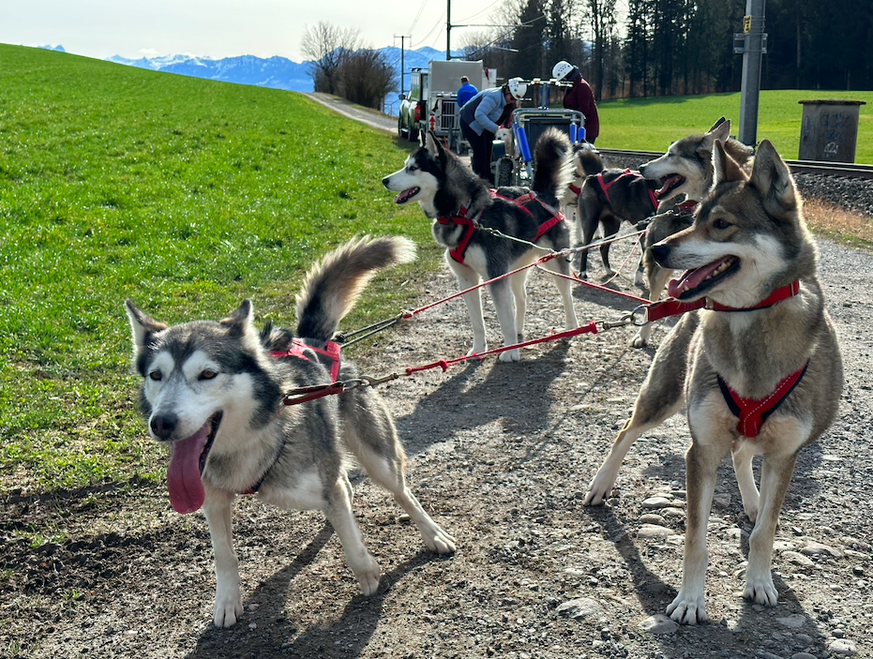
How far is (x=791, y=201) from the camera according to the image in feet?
8.59

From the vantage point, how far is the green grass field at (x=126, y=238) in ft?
14.9

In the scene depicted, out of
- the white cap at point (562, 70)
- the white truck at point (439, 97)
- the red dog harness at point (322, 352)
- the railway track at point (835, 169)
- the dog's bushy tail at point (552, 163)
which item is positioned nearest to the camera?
the red dog harness at point (322, 352)

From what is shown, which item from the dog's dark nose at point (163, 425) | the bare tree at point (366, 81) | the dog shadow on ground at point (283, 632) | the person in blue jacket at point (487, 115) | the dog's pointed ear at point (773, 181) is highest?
the bare tree at point (366, 81)

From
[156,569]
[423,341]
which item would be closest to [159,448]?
[156,569]

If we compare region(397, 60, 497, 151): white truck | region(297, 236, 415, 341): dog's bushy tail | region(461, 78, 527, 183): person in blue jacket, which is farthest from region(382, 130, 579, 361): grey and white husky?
region(397, 60, 497, 151): white truck

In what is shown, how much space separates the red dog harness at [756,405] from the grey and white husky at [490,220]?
3.39 metres

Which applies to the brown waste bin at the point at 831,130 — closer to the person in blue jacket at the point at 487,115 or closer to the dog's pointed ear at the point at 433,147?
the person in blue jacket at the point at 487,115

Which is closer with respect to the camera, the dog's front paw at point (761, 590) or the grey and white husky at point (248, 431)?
the grey and white husky at point (248, 431)

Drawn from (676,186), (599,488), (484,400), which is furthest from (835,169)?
(599,488)

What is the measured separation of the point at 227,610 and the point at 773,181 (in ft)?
8.51

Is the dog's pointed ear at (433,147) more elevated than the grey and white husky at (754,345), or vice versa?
the dog's pointed ear at (433,147)

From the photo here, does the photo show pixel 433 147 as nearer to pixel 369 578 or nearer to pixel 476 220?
pixel 476 220

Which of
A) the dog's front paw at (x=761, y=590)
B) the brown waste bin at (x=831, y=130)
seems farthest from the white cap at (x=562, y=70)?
the dog's front paw at (x=761, y=590)

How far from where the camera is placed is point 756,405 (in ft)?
8.80
